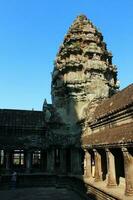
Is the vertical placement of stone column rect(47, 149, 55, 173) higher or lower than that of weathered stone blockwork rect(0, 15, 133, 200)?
lower

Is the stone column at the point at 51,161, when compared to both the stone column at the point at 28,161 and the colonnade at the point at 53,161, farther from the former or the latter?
the stone column at the point at 28,161

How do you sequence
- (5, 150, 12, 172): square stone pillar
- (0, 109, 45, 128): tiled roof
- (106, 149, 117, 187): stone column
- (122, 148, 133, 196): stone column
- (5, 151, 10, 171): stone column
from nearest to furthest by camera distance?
(122, 148, 133, 196): stone column < (106, 149, 117, 187): stone column < (5, 150, 12, 172): square stone pillar < (5, 151, 10, 171): stone column < (0, 109, 45, 128): tiled roof

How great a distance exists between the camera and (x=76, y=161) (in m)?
27.8

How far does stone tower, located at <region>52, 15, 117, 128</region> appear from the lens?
1133 inches

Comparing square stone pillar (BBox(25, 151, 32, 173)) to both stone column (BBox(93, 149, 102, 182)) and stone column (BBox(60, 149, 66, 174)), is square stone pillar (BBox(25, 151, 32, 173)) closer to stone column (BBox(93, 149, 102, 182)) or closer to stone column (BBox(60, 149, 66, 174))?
stone column (BBox(60, 149, 66, 174))

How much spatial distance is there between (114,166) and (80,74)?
14.6 m

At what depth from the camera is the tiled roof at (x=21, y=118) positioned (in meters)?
29.6

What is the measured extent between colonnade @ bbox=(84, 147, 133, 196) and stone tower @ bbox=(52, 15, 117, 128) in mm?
7191

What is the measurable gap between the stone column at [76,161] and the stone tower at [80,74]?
2.64 meters

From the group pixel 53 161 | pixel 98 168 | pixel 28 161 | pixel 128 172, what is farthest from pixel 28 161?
pixel 128 172

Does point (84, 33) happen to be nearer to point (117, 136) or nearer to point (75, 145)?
point (75, 145)

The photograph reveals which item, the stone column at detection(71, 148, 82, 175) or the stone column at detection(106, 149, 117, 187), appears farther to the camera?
the stone column at detection(71, 148, 82, 175)

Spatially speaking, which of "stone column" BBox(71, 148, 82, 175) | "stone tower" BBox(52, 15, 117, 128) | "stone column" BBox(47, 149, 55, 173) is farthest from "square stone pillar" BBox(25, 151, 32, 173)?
"stone tower" BBox(52, 15, 117, 128)

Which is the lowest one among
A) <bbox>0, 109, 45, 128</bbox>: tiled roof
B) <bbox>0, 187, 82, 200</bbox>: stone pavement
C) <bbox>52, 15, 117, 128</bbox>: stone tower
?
<bbox>0, 187, 82, 200</bbox>: stone pavement
